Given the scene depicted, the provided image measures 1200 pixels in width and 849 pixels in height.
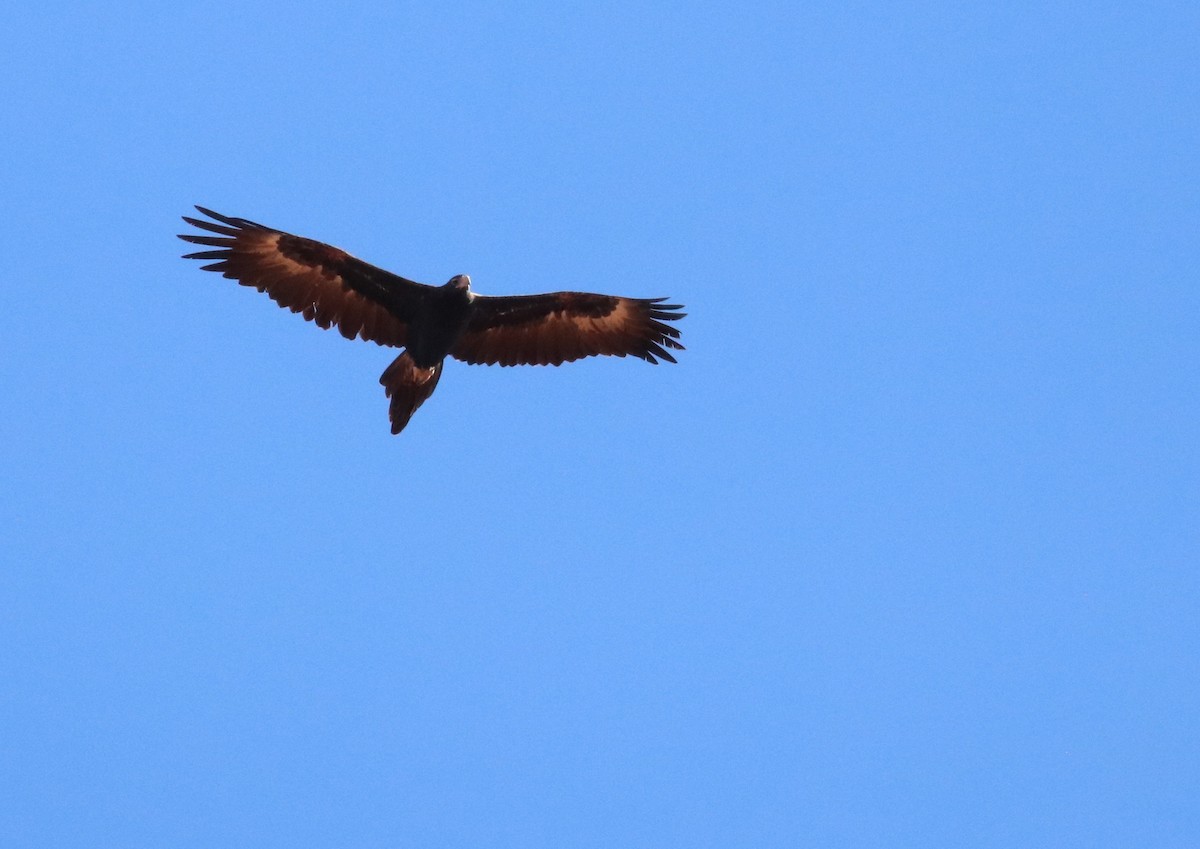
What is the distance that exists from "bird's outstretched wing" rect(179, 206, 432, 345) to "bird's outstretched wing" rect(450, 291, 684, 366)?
3.05ft

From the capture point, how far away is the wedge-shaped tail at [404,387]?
803 inches

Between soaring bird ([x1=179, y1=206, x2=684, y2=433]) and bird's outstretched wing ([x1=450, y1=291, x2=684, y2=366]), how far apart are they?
0.5 inches

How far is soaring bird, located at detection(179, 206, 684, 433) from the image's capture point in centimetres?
2045

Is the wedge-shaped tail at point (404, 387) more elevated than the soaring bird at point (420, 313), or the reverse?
the soaring bird at point (420, 313)

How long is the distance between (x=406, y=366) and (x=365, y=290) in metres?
1.12

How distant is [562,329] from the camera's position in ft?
70.7

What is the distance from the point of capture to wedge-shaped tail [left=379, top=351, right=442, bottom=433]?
2041cm

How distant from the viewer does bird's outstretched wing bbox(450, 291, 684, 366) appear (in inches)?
835

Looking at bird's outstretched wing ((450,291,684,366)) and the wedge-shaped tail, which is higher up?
bird's outstretched wing ((450,291,684,366))

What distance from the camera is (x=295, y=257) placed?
20656 millimetres

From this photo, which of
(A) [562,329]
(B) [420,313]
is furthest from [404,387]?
(A) [562,329]

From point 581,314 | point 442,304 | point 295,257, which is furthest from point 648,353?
point 295,257

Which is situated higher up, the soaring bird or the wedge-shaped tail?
the soaring bird

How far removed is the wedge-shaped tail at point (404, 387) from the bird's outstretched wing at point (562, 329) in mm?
703
